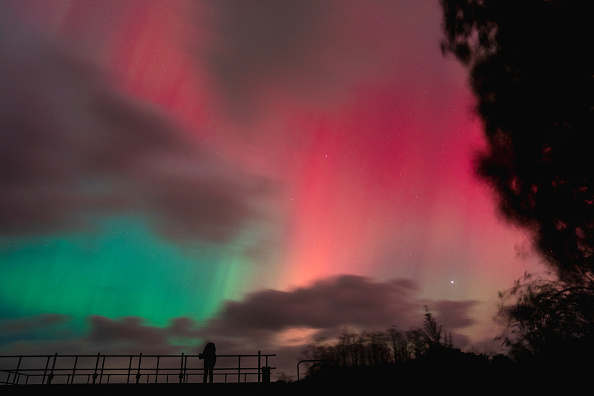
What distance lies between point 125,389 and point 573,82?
20.3 m

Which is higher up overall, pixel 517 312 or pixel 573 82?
pixel 573 82

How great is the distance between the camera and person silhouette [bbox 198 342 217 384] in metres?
16.8

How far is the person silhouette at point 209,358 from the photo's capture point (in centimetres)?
1684

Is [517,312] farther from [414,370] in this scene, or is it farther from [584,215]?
[414,370]

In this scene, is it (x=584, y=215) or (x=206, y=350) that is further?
(x=206, y=350)

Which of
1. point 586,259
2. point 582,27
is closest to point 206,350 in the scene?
point 586,259

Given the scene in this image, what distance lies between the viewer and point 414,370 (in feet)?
58.7

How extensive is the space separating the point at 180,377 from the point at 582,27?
21.6 m

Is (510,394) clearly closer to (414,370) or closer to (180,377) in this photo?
(414,370)

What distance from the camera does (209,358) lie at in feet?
56.0

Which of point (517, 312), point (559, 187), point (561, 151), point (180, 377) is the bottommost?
point (180, 377)

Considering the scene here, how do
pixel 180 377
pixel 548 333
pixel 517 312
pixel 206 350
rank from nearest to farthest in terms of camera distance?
pixel 548 333
pixel 517 312
pixel 206 350
pixel 180 377

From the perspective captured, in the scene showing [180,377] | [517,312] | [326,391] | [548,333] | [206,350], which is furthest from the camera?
[180,377]

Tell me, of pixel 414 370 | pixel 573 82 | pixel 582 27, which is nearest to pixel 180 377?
pixel 414 370
